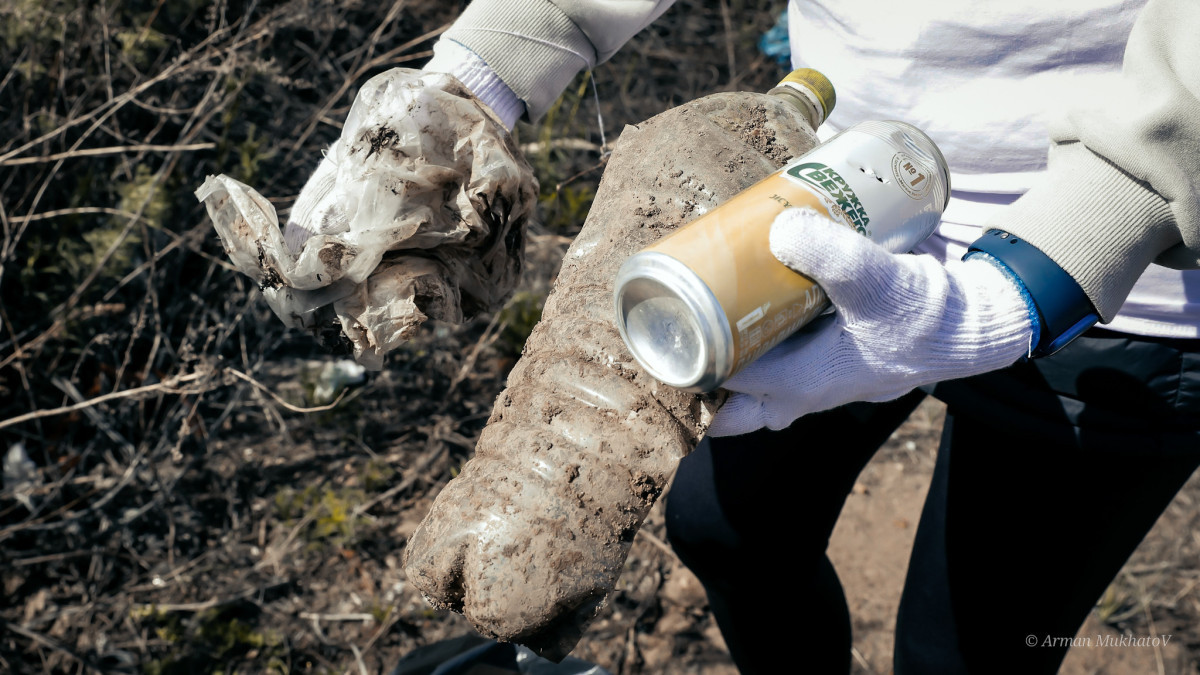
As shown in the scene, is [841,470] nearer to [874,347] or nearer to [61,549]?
[874,347]

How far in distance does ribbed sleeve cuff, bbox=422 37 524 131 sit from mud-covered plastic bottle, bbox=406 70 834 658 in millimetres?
317

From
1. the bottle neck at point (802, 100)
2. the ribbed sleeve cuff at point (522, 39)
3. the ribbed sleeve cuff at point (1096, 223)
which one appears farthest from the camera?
the ribbed sleeve cuff at point (522, 39)

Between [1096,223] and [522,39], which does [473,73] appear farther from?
[1096,223]

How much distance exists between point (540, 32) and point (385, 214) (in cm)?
40

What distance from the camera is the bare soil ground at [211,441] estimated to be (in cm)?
215

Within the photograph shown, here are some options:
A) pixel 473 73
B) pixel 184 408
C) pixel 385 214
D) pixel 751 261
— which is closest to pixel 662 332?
pixel 751 261

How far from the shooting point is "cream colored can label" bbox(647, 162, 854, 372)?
32.0 inches

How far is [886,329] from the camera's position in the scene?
0.93 m

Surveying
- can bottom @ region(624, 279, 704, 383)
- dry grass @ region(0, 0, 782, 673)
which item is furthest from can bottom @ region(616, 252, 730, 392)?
dry grass @ region(0, 0, 782, 673)

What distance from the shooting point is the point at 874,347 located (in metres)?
0.94

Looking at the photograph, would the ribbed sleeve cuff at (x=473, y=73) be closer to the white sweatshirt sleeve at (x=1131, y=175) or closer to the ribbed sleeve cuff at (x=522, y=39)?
the ribbed sleeve cuff at (x=522, y=39)

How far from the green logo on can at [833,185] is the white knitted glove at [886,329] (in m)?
0.06

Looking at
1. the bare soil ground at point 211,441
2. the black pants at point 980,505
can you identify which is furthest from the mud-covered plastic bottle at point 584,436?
the bare soil ground at point 211,441

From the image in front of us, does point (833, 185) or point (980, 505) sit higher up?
point (833, 185)
